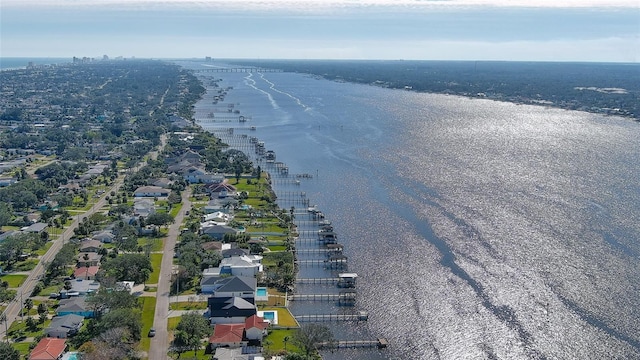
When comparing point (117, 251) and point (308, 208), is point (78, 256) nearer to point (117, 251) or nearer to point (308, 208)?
point (117, 251)

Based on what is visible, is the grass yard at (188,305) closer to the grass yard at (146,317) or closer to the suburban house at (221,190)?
the grass yard at (146,317)

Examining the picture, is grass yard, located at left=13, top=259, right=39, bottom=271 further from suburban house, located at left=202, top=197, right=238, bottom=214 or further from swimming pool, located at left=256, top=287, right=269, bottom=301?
swimming pool, located at left=256, top=287, right=269, bottom=301

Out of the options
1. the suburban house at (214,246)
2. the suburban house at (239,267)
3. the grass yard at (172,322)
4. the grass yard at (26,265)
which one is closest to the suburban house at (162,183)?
the suburban house at (214,246)

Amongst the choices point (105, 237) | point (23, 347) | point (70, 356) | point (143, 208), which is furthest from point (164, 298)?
point (143, 208)

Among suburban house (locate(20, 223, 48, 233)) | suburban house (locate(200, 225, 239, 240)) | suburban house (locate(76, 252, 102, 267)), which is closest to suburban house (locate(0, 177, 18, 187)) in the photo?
suburban house (locate(20, 223, 48, 233))

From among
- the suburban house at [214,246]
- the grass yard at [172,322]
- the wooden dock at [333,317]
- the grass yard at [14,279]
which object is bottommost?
the wooden dock at [333,317]
